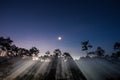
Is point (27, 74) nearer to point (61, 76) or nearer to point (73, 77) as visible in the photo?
point (61, 76)

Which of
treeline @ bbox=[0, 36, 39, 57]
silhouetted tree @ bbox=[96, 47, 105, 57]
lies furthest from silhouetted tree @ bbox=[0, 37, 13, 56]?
silhouetted tree @ bbox=[96, 47, 105, 57]

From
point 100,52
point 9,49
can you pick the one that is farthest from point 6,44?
point 100,52

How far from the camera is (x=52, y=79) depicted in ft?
170

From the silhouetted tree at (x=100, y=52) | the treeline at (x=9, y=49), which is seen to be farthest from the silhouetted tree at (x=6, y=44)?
the silhouetted tree at (x=100, y=52)

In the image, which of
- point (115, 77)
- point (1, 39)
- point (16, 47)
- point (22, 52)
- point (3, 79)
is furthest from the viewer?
point (22, 52)

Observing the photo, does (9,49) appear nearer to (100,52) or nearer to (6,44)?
(6,44)

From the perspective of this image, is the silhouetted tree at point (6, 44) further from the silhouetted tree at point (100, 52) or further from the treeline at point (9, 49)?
the silhouetted tree at point (100, 52)

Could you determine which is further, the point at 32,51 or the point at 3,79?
the point at 32,51

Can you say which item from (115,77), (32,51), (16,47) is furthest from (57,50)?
(115,77)

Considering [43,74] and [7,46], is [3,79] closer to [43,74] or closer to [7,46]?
[43,74]

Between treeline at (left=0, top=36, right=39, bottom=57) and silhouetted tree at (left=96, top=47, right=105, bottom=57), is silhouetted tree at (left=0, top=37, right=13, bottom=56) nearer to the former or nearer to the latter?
treeline at (left=0, top=36, right=39, bottom=57)

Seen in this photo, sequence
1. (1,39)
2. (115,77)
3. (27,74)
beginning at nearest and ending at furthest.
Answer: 1. (115,77)
2. (27,74)
3. (1,39)

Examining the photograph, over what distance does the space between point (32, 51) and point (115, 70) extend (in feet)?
233

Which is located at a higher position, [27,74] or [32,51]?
[32,51]
